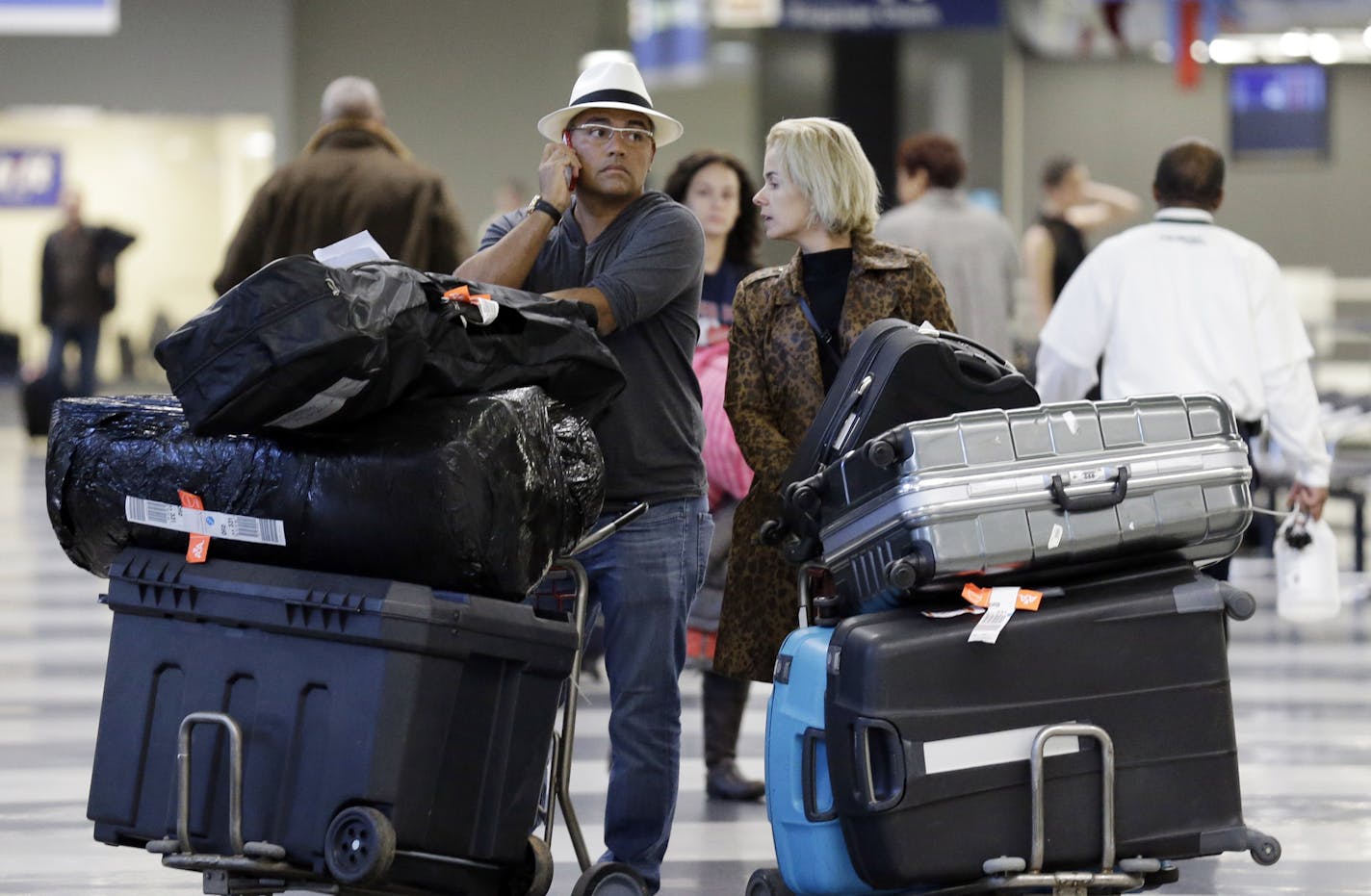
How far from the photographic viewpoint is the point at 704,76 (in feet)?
Result: 61.9

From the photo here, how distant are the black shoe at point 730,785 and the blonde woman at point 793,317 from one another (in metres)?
1.28

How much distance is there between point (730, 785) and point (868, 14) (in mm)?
10846

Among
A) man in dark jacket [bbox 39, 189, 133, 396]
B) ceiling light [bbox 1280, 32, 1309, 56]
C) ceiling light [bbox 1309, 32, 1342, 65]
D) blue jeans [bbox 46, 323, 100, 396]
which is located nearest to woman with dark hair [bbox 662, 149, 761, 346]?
blue jeans [bbox 46, 323, 100, 396]

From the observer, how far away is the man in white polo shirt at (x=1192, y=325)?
243 inches

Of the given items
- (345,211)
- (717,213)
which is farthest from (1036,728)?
(345,211)

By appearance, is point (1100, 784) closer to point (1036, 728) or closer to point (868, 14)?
point (1036, 728)

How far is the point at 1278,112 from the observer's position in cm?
2091

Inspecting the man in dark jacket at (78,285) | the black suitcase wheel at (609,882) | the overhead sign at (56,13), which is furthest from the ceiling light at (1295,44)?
the black suitcase wheel at (609,882)

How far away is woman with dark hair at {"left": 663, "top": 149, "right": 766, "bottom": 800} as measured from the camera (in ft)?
20.8

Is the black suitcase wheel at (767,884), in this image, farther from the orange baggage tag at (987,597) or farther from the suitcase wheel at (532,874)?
the orange baggage tag at (987,597)

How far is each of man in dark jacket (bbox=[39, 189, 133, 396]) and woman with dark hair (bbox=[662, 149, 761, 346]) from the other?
41.1 feet

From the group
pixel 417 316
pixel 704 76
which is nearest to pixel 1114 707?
pixel 417 316

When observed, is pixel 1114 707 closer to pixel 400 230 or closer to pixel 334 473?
pixel 334 473

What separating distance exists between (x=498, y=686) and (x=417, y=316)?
0.71 metres
